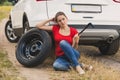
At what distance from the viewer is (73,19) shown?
9.73 meters

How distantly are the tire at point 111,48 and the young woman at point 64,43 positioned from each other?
2.37 m

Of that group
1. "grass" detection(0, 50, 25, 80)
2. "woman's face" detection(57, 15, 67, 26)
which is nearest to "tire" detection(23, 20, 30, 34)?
"grass" detection(0, 50, 25, 80)

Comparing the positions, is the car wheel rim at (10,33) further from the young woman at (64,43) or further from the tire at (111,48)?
the young woman at (64,43)

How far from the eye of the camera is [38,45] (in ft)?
30.7

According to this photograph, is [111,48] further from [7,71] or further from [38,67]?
[7,71]

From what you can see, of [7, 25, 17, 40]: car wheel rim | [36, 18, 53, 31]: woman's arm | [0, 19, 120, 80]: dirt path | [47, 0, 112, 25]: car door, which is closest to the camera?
[0, 19, 120, 80]: dirt path

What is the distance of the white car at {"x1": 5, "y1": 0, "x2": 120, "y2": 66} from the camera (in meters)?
9.34

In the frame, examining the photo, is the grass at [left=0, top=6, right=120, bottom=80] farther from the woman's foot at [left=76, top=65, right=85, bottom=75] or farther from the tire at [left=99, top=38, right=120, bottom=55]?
the tire at [left=99, top=38, right=120, bottom=55]

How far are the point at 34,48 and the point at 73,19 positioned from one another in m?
1.00

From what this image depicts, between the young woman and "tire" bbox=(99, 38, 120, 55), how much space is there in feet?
7.77

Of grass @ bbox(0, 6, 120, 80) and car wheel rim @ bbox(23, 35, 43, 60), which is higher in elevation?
car wheel rim @ bbox(23, 35, 43, 60)

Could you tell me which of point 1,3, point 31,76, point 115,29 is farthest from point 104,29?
point 1,3

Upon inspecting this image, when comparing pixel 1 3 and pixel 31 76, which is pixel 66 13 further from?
pixel 1 3

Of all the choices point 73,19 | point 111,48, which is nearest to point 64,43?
point 73,19
